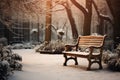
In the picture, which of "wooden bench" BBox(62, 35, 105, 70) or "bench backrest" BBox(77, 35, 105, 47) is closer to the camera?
"wooden bench" BBox(62, 35, 105, 70)

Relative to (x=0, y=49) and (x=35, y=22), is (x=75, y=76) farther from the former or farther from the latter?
(x=35, y=22)

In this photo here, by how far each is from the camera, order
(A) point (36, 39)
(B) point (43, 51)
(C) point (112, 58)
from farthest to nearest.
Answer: (A) point (36, 39), (B) point (43, 51), (C) point (112, 58)

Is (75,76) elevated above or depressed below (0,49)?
below

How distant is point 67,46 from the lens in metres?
12.5

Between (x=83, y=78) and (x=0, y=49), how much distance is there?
2.57 meters

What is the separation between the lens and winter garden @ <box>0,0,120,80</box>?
35.7 feet

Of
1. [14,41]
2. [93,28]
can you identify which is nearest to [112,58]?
[14,41]

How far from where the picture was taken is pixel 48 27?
21516 millimetres

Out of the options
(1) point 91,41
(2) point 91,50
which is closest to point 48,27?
(1) point 91,41

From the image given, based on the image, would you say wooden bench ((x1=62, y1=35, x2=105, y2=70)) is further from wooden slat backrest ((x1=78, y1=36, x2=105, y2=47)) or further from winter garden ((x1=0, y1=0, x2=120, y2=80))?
winter garden ((x1=0, y1=0, x2=120, y2=80))

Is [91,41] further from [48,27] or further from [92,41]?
[48,27]

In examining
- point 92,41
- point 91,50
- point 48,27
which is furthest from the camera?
point 48,27

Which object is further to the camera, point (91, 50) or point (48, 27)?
point (48, 27)

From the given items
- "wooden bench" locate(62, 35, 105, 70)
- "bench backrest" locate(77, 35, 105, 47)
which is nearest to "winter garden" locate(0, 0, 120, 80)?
"wooden bench" locate(62, 35, 105, 70)
